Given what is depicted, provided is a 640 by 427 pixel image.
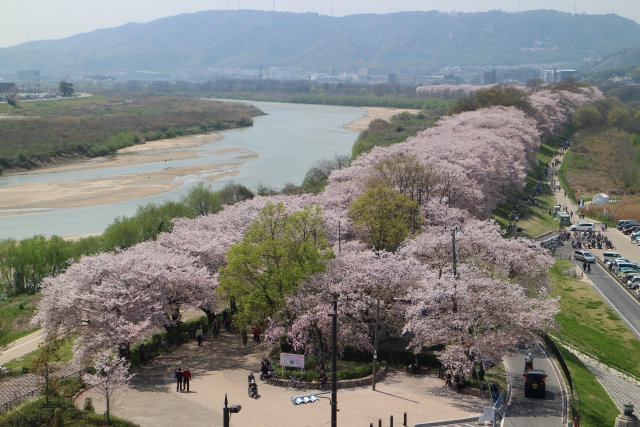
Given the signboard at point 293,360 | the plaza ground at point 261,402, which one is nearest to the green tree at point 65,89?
the plaza ground at point 261,402

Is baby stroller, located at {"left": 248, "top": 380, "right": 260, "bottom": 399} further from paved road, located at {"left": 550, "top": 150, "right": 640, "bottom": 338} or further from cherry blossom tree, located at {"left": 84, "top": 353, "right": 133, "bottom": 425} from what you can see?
paved road, located at {"left": 550, "top": 150, "right": 640, "bottom": 338}

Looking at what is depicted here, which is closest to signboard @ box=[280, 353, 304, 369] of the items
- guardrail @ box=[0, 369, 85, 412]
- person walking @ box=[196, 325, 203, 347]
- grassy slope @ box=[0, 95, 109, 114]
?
person walking @ box=[196, 325, 203, 347]

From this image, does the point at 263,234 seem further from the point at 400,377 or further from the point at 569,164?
the point at 569,164

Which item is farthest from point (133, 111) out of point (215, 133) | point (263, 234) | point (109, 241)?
point (263, 234)

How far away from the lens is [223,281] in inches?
1037

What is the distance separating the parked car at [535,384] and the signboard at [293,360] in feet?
22.8

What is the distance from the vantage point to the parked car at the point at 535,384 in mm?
21344

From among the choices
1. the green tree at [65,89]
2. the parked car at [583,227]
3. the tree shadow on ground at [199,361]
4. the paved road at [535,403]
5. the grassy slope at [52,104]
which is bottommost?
the tree shadow on ground at [199,361]

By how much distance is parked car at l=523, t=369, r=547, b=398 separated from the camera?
21.3 meters

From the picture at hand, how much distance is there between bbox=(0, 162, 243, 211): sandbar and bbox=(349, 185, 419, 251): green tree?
38941 mm

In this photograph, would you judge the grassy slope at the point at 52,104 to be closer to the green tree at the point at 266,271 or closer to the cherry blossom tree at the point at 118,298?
the cherry blossom tree at the point at 118,298

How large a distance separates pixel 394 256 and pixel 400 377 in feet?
18.2

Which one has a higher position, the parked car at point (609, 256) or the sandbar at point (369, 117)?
the sandbar at point (369, 117)

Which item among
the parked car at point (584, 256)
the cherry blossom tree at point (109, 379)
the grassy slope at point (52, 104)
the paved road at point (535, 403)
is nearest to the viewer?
the cherry blossom tree at point (109, 379)
